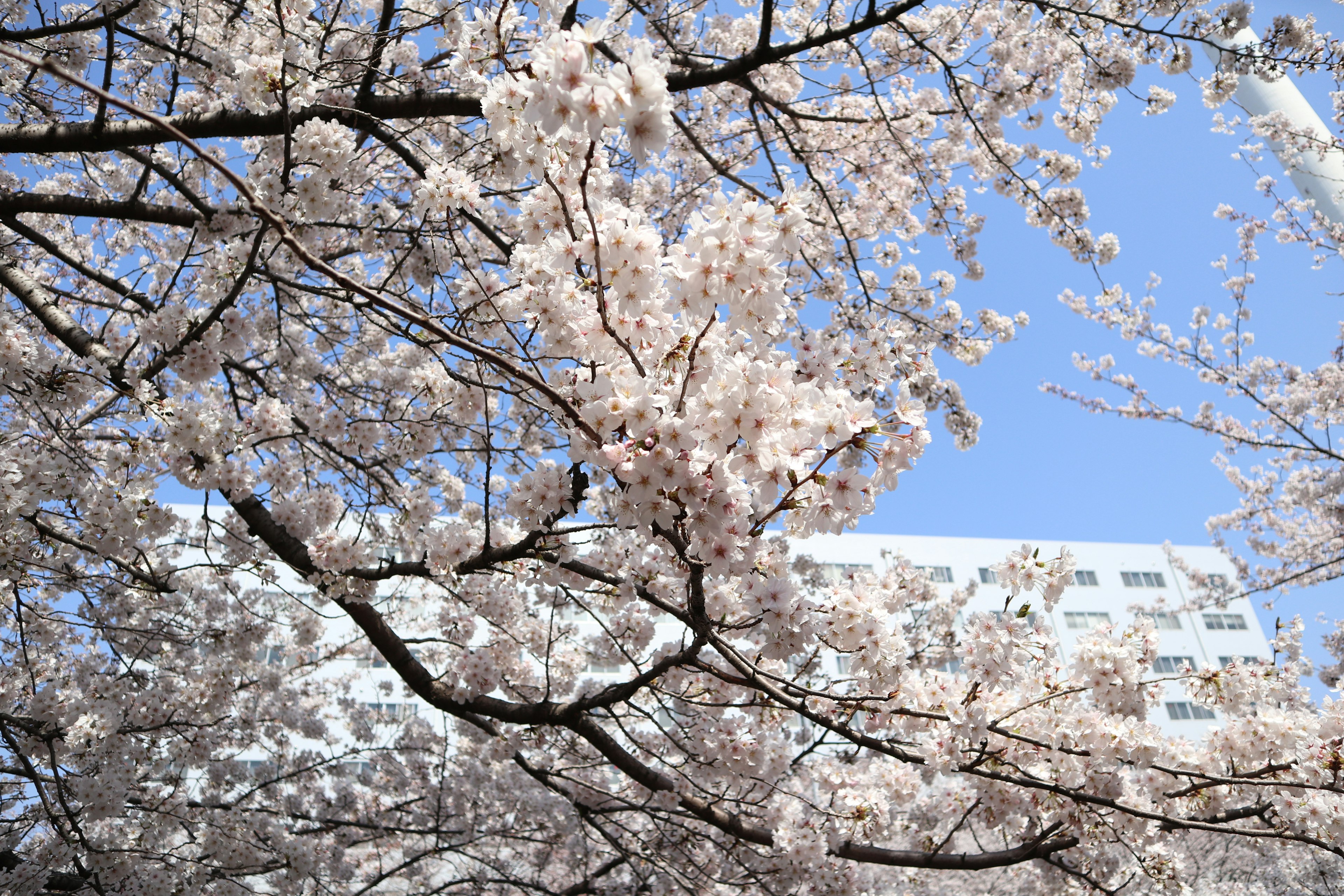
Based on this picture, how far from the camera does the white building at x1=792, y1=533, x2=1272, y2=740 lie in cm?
3703

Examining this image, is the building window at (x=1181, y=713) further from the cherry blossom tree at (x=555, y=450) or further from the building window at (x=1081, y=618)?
the cherry blossom tree at (x=555, y=450)

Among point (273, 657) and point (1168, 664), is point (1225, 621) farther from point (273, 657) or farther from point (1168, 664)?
point (273, 657)

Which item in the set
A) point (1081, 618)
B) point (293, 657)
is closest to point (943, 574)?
point (1081, 618)

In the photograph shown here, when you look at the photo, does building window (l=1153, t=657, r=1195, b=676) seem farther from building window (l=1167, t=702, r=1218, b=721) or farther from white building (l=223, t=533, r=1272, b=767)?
building window (l=1167, t=702, r=1218, b=721)

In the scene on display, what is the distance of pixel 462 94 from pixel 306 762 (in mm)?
7758

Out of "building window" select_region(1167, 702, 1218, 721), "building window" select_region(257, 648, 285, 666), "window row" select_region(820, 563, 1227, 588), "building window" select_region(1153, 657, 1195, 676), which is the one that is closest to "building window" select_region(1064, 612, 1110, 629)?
"window row" select_region(820, 563, 1227, 588)

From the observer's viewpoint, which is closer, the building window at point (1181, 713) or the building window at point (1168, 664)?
the building window at point (1168, 664)

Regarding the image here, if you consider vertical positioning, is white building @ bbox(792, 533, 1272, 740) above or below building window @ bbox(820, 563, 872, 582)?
above

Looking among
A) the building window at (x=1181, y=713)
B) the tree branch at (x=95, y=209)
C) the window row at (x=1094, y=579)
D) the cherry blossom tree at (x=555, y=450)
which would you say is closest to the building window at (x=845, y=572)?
the cherry blossom tree at (x=555, y=450)

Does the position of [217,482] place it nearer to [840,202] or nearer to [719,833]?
[719,833]

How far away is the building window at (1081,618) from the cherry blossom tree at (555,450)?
33889 mm

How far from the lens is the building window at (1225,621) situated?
3838 centimetres

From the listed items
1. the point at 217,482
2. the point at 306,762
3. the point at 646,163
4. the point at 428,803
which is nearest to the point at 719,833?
the point at 428,803

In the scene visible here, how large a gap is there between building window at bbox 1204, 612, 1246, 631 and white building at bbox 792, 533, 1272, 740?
0.04m
